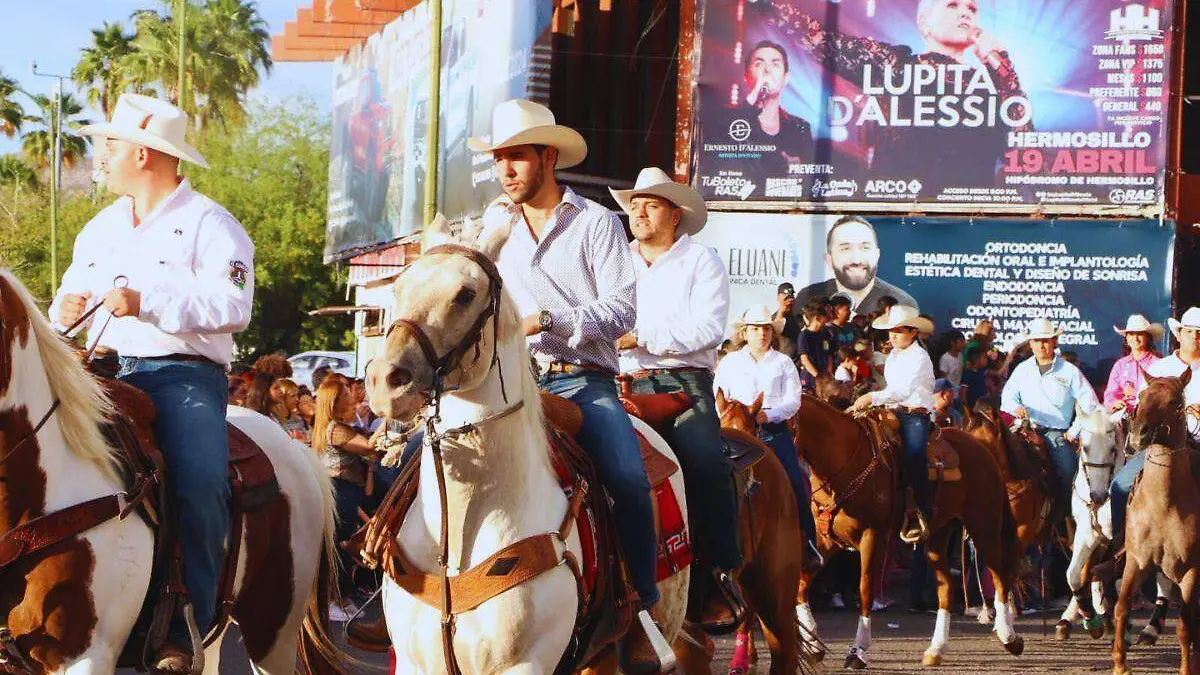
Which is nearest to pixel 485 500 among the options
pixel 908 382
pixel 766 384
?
pixel 766 384

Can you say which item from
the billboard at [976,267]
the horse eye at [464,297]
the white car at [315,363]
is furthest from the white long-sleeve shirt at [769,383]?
the white car at [315,363]

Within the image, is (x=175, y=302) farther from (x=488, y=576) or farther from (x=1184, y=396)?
(x=1184, y=396)

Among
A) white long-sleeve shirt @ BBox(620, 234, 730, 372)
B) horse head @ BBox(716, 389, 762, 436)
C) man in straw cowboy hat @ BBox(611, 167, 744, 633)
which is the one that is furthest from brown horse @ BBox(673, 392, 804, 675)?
horse head @ BBox(716, 389, 762, 436)

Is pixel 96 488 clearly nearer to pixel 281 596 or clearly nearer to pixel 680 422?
pixel 281 596

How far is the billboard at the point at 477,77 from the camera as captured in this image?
28.3 m

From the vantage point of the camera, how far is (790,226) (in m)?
25.9

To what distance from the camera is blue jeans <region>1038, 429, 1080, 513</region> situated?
1795cm

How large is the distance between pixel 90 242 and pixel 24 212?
54.3 m

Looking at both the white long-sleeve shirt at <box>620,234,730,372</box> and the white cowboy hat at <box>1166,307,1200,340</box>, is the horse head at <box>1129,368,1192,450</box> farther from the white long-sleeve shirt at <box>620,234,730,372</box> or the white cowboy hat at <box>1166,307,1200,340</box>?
the white long-sleeve shirt at <box>620,234,730,372</box>

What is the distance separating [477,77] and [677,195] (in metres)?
21.9

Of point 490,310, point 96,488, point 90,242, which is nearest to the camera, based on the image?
point 490,310

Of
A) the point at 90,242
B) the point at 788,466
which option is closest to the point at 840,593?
the point at 788,466

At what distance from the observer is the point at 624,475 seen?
680 cm

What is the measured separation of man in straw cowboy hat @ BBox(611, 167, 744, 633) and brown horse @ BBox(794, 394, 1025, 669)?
493 cm
